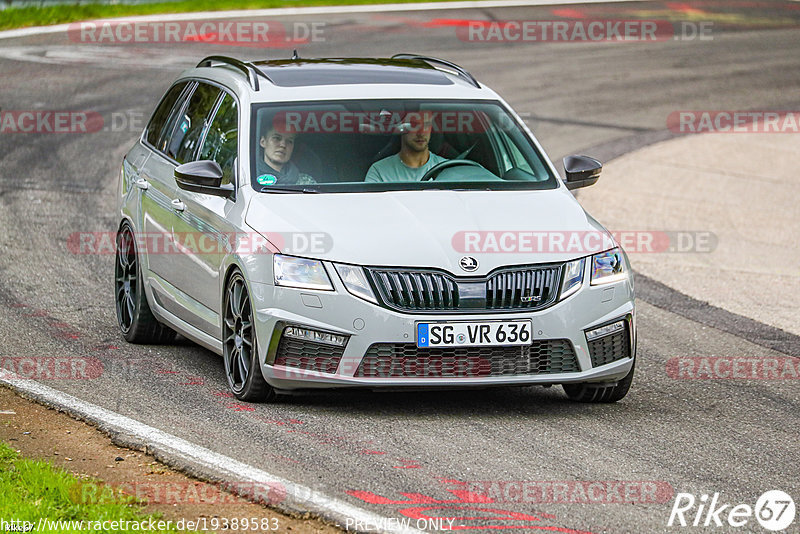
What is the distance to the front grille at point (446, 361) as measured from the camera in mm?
7645

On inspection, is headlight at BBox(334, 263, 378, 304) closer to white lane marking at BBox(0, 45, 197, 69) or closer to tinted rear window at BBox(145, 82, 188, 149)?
tinted rear window at BBox(145, 82, 188, 149)

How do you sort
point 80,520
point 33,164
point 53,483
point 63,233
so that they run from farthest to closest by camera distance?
1. point 33,164
2. point 63,233
3. point 53,483
4. point 80,520

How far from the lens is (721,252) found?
1412 centimetres

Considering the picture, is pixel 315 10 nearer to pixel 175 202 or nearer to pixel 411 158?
pixel 175 202

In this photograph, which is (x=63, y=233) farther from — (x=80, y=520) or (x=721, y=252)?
(x=80, y=520)

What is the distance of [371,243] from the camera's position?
304 inches

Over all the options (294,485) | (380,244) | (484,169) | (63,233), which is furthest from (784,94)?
(294,485)

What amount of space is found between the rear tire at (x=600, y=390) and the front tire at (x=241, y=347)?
171 cm

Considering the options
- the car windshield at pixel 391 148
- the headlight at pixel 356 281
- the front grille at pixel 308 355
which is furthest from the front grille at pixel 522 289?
the car windshield at pixel 391 148

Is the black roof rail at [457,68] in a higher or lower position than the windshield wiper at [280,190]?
higher

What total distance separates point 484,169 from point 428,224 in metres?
1.17

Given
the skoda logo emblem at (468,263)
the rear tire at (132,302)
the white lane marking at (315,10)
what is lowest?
the white lane marking at (315,10)

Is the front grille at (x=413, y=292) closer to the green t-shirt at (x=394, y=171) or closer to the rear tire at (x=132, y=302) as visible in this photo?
the green t-shirt at (x=394, y=171)

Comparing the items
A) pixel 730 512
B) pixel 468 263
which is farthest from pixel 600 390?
pixel 730 512
